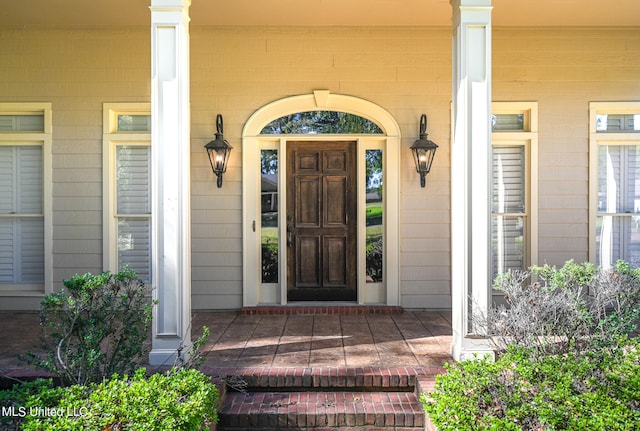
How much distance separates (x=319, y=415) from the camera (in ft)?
10.4

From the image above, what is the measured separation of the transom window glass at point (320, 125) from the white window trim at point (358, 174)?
58mm

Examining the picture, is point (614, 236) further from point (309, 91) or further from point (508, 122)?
point (309, 91)

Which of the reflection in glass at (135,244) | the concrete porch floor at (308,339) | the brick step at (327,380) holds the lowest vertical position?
the brick step at (327,380)

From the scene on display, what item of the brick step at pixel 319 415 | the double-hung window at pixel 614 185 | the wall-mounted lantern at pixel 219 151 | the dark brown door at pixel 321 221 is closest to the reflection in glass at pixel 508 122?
the double-hung window at pixel 614 185

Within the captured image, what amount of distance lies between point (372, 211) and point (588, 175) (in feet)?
7.95

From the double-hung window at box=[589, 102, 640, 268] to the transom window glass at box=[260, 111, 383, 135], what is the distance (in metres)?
2.48

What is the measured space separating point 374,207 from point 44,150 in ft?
12.3

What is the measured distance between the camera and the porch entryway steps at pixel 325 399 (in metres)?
3.17

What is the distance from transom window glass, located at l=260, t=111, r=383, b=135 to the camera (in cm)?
568

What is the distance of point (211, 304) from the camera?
5.64 m

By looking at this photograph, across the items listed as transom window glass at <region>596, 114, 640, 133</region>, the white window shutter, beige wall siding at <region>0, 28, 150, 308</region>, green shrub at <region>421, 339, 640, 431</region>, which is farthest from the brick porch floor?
transom window glass at <region>596, 114, 640, 133</region>

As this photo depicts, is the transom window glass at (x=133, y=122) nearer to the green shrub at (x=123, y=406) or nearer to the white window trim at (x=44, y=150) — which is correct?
the white window trim at (x=44, y=150)

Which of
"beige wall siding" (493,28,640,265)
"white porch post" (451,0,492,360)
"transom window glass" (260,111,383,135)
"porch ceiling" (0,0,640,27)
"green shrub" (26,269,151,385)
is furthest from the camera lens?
"transom window glass" (260,111,383,135)

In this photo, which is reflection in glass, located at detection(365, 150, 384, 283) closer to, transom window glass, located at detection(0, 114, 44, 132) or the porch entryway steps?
the porch entryway steps
